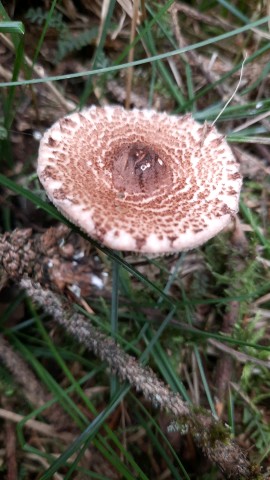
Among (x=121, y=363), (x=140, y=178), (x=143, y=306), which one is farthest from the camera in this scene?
(x=143, y=306)

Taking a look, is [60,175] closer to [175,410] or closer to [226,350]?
[175,410]

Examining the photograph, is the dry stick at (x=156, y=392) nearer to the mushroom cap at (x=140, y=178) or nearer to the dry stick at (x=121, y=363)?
the dry stick at (x=121, y=363)

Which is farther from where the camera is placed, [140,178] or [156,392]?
[140,178]

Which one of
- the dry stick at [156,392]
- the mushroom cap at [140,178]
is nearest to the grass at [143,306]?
the dry stick at [156,392]

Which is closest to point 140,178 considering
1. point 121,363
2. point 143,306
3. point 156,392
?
point 143,306

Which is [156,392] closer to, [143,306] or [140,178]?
[143,306]

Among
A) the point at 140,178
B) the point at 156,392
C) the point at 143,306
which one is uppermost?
the point at 140,178
